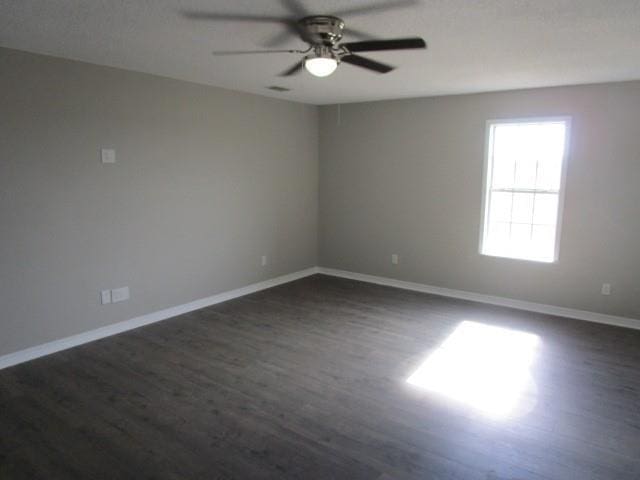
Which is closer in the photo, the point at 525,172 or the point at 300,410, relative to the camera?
the point at 300,410

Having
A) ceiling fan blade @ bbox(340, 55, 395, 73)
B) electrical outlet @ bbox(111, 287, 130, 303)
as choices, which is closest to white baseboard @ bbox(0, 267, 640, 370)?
electrical outlet @ bbox(111, 287, 130, 303)

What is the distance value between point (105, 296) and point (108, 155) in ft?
4.13

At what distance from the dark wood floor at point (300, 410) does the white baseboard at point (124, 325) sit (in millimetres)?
102

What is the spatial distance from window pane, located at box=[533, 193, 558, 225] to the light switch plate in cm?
427

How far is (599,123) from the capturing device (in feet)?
13.8

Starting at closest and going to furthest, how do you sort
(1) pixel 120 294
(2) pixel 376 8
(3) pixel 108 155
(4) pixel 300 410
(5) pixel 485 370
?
(2) pixel 376 8 < (4) pixel 300 410 < (5) pixel 485 370 < (3) pixel 108 155 < (1) pixel 120 294

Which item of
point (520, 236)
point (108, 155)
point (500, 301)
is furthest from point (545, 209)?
point (108, 155)

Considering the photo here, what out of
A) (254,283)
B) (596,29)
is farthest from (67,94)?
(596,29)

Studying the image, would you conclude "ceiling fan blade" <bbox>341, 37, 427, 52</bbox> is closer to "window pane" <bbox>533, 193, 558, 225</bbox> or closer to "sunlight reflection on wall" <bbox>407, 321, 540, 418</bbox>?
"sunlight reflection on wall" <bbox>407, 321, 540, 418</bbox>

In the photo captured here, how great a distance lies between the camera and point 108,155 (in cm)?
382

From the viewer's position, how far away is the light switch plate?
379 centimetres

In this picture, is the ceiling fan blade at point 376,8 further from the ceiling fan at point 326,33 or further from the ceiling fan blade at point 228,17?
the ceiling fan blade at point 228,17

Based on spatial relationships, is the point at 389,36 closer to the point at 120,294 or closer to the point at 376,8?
the point at 376,8

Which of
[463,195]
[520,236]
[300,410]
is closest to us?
[300,410]
